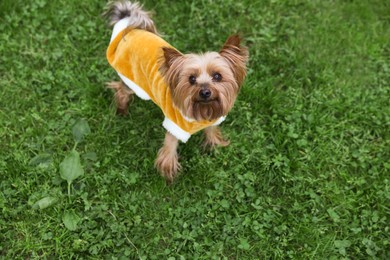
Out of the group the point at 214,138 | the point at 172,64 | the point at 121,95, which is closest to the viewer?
the point at 172,64

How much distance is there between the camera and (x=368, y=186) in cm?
407

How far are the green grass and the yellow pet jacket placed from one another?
0.57m

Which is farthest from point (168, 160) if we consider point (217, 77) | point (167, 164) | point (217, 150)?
point (217, 77)

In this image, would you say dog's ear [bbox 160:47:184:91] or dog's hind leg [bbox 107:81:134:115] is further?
dog's hind leg [bbox 107:81:134:115]

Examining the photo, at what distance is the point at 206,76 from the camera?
324 cm

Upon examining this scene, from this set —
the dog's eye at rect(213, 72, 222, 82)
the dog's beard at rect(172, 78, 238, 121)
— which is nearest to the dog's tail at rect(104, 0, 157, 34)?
the dog's beard at rect(172, 78, 238, 121)

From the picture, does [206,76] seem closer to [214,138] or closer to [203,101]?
[203,101]

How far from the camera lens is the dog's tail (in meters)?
3.87

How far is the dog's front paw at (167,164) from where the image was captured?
3.92m

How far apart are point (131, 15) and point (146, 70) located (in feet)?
2.08

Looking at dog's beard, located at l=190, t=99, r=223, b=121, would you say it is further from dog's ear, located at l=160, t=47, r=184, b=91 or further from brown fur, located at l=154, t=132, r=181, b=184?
brown fur, located at l=154, t=132, r=181, b=184

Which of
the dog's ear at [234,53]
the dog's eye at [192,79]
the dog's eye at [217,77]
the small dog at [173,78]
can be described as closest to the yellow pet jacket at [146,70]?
the small dog at [173,78]

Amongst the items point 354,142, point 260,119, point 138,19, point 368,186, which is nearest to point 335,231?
point 368,186

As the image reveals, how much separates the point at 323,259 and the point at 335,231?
0.91 feet
